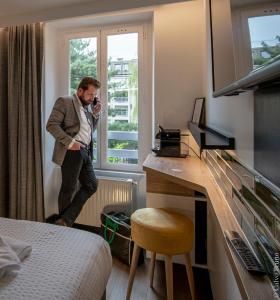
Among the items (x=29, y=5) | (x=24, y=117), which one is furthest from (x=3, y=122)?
(x=29, y=5)

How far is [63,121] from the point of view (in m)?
2.43

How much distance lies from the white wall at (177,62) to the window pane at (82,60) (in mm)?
834

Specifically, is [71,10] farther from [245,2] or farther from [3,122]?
[245,2]

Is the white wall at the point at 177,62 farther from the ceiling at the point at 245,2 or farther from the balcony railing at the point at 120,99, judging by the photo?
the ceiling at the point at 245,2

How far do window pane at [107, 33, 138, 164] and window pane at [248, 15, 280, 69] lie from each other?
7.16 feet

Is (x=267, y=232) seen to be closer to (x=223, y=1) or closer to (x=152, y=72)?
(x=223, y=1)

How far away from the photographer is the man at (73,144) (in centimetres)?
238

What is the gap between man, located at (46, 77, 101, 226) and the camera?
238 centimetres

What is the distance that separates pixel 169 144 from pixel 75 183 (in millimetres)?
1018

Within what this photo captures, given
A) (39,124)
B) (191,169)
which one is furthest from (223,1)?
(39,124)

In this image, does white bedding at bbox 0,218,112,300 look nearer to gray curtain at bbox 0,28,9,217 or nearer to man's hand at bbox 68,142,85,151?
man's hand at bbox 68,142,85,151

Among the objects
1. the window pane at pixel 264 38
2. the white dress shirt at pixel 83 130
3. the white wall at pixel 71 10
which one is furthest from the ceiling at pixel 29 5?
the window pane at pixel 264 38

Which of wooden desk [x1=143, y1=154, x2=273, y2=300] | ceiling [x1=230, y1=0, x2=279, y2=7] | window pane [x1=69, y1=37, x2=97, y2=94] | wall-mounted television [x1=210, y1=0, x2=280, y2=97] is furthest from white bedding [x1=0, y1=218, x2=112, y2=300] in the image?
window pane [x1=69, y1=37, x2=97, y2=94]

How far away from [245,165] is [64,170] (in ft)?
6.34
